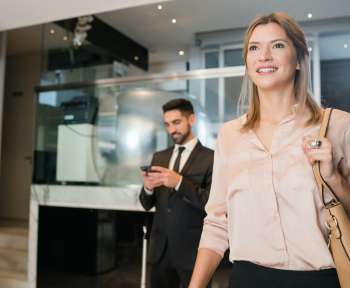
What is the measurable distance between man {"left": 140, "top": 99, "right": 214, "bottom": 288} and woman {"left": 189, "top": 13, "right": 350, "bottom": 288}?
3.07 ft

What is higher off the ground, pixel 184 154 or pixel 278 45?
pixel 278 45

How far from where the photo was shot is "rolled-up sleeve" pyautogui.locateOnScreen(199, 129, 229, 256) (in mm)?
959

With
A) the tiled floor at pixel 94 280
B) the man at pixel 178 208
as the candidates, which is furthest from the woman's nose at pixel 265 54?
the tiled floor at pixel 94 280

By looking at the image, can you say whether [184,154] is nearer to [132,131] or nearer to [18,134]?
[132,131]

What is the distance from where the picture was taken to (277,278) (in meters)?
0.79

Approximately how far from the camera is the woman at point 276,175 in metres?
0.76

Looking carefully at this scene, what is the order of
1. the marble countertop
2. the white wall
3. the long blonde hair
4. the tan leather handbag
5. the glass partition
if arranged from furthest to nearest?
the white wall < the glass partition < the marble countertop < the long blonde hair < the tan leather handbag

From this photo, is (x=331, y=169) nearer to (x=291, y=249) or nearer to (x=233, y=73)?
(x=291, y=249)

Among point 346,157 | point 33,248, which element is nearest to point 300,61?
point 346,157

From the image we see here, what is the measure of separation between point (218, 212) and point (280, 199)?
8.6 inches

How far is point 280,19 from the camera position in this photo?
0.87 metres

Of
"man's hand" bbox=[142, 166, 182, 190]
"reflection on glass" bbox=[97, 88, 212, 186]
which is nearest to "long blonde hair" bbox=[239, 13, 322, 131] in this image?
"man's hand" bbox=[142, 166, 182, 190]

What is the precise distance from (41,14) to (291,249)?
2.51m

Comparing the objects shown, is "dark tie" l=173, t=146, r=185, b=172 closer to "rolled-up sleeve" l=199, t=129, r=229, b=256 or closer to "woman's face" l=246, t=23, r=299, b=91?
"rolled-up sleeve" l=199, t=129, r=229, b=256
